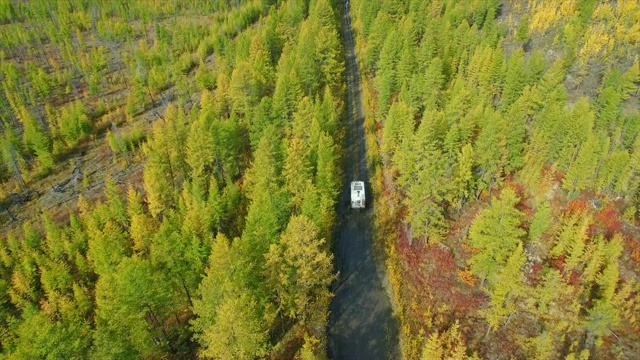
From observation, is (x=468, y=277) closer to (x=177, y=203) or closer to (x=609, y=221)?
(x=609, y=221)

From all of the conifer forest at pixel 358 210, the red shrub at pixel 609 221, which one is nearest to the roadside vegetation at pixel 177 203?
the conifer forest at pixel 358 210

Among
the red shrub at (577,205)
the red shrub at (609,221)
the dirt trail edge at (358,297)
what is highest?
the red shrub at (577,205)

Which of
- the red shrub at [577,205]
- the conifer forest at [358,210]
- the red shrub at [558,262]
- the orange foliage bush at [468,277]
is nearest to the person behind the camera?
the conifer forest at [358,210]

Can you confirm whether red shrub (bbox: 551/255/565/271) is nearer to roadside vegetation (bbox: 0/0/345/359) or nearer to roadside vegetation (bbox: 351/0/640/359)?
roadside vegetation (bbox: 351/0/640/359)

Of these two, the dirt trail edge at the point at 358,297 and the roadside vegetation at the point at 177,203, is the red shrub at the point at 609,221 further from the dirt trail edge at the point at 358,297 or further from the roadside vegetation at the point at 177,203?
the roadside vegetation at the point at 177,203

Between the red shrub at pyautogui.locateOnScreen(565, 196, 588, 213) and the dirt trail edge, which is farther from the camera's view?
the red shrub at pyautogui.locateOnScreen(565, 196, 588, 213)

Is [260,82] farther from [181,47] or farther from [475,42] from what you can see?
[181,47]

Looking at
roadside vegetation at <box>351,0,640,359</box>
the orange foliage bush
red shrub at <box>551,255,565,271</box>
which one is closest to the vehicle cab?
roadside vegetation at <box>351,0,640,359</box>
